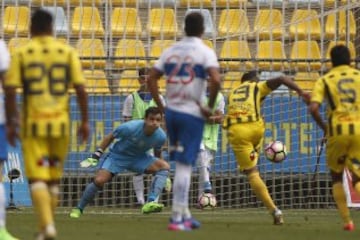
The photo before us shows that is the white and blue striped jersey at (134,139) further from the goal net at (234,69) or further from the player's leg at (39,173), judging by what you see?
the player's leg at (39,173)

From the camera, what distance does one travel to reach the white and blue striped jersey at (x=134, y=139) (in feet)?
51.3

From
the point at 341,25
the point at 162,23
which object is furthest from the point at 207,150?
the point at 341,25

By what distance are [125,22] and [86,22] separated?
646 millimetres

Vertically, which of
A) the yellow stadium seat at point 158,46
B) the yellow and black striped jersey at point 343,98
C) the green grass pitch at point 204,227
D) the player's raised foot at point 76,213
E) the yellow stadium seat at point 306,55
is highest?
the yellow stadium seat at point 158,46

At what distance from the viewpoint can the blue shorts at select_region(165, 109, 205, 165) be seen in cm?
1141

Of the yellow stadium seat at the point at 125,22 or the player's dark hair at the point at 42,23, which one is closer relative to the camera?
the player's dark hair at the point at 42,23

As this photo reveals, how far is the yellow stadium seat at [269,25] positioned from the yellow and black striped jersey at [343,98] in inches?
309

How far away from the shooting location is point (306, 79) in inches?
746

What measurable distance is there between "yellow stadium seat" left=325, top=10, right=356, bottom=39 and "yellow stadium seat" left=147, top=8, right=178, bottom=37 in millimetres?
2530

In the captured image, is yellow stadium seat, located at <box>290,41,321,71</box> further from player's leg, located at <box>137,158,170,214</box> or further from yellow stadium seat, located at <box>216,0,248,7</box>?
player's leg, located at <box>137,158,170,214</box>

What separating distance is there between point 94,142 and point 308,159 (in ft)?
11.3

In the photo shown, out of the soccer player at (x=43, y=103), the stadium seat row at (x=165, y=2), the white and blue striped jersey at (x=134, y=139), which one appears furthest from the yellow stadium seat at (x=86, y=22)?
the soccer player at (x=43, y=103)

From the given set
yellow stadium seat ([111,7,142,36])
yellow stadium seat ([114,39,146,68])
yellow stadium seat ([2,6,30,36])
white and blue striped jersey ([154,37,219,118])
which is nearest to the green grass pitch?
white and blue striped jersey ([154,37,219,118])

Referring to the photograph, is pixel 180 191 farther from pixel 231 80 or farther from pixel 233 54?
pixel 233 54
